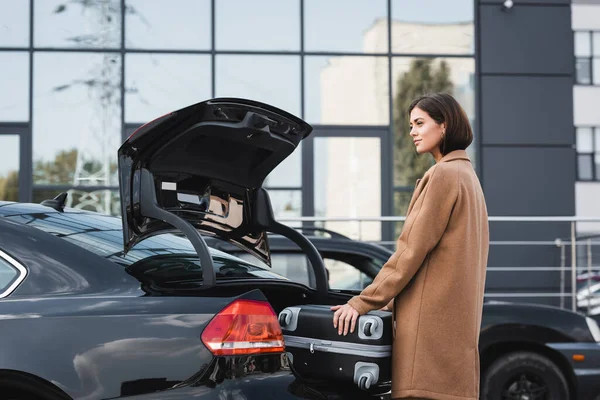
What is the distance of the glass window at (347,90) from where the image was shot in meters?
13.5

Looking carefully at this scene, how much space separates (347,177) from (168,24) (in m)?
3.59

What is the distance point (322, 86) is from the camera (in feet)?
44.3

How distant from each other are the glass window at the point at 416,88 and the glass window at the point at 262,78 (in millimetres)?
1582

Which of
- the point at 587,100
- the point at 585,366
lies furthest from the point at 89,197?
the point at 587,100

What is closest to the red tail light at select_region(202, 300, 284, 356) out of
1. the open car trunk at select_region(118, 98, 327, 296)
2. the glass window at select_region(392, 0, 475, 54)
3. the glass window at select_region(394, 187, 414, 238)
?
the open car trunk at select_region(118, 98, 327, 296)

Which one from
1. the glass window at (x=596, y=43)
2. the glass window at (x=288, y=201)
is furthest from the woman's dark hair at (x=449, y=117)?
the glass window at (x=596, y=43)

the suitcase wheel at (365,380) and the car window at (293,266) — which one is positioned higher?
the car window at (293,266)

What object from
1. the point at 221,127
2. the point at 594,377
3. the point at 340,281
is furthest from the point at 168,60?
the point at 221,127

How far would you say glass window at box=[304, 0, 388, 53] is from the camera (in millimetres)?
13664

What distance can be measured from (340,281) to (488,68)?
859cm

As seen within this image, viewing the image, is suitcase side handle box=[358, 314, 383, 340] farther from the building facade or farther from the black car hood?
the building facade

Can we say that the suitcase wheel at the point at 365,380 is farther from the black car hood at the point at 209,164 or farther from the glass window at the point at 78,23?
the glass window at the point at 78,23

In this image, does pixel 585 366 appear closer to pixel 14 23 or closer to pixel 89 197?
pixel 89 197

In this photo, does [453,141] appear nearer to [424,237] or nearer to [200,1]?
[424,237]
